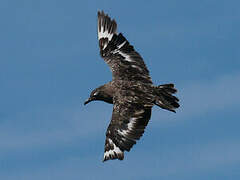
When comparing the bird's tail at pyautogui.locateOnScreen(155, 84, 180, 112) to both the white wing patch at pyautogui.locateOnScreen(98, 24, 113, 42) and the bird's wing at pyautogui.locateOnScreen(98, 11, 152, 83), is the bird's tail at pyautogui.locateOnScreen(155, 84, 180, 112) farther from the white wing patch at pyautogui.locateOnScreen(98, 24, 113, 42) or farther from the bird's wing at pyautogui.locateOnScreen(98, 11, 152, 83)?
the white wing patch at pyautogui.locateOnScreen(98, 24, 113, 42)

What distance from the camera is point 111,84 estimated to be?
74.1ft

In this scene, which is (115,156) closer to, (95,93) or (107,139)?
(107,139)

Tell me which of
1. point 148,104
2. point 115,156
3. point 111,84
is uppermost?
point 111,84

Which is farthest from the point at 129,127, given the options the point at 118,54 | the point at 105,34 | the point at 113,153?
the point at 105,34

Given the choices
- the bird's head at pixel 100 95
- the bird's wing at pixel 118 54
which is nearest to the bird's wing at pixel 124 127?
the bird's head at pixel 100 95

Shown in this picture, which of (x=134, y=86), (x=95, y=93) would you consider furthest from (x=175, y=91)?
(x=95, y=93)

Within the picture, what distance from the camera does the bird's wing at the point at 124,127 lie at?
20375 mm

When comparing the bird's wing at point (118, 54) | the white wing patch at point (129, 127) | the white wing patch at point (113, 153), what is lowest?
the white wing patch at point (113, 153)

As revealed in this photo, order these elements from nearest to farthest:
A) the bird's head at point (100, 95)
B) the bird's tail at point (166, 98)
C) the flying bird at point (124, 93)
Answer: the flying bird at point (124, 93), the bird's tail at point (166, 98), the bird's head at point (100, 95)

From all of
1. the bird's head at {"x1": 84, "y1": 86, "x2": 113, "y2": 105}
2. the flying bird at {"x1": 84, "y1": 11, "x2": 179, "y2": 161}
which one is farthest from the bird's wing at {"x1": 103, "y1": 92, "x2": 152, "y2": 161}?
the bird's head at {"x1": 84, "y1": 86, "x2": 113, "y2": 105}

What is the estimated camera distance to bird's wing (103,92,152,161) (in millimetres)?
20375

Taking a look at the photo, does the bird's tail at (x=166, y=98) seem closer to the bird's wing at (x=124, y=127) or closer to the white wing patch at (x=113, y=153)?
the bird's wing at (x=124, y=127)

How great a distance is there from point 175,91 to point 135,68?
6.13ft

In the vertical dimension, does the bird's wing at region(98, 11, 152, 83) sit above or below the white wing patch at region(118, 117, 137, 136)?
above
